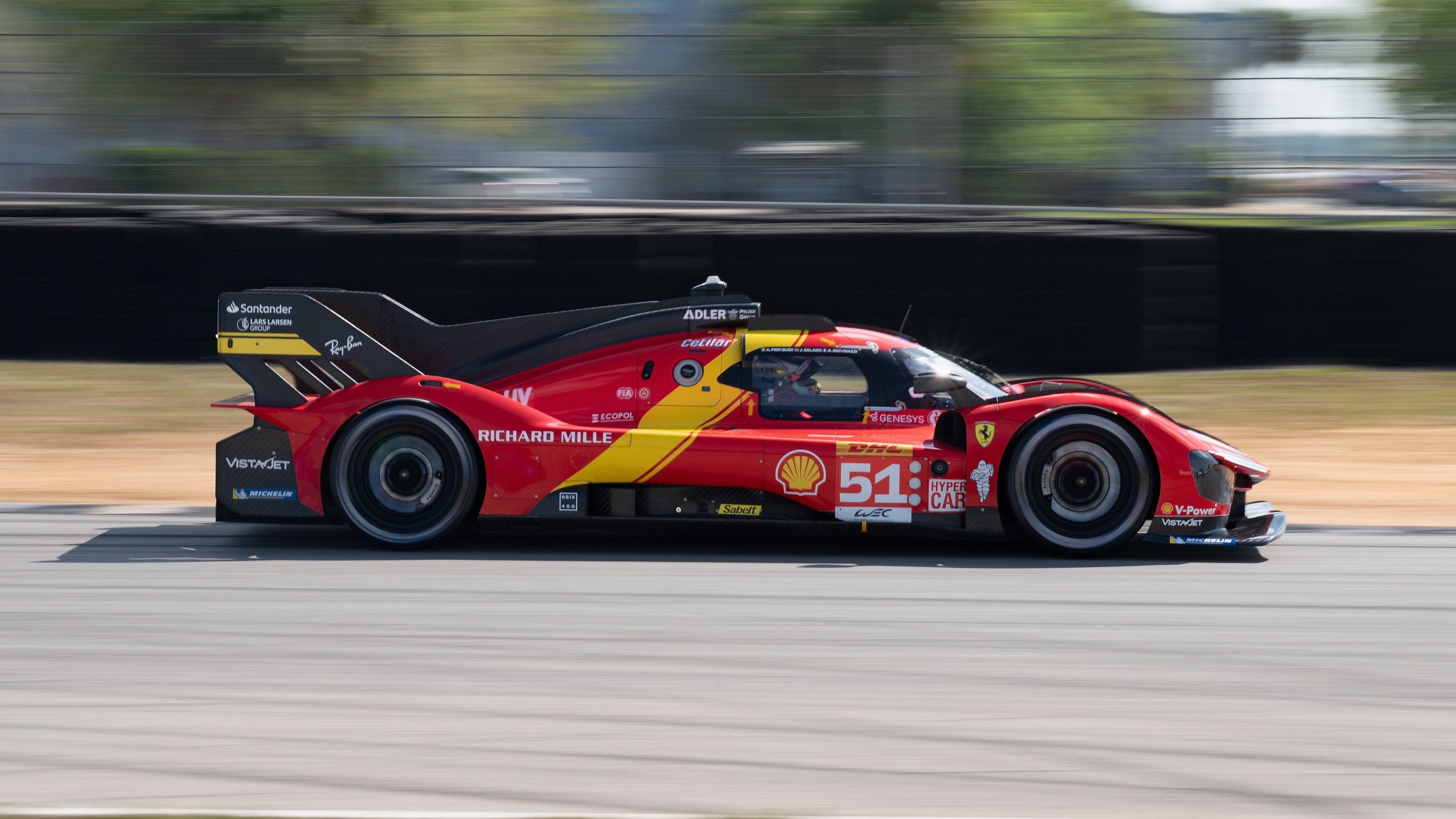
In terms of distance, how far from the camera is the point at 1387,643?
5430 mm

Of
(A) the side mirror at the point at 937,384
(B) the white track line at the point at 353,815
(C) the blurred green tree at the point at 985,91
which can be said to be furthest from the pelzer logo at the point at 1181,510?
(C) the blurred green tree at the point at 985,91

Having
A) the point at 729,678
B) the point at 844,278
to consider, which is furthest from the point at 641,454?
the point at 844,278

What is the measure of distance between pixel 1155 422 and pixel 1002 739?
2781mm

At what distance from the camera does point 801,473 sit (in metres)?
6.70

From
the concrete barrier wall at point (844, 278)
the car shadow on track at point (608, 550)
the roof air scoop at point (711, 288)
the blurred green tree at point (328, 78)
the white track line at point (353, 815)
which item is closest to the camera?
the white track line at point (353, 815)

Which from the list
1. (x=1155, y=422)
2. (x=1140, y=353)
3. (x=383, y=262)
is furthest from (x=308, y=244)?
(x=1155, y=422)

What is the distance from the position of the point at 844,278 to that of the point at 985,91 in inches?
102

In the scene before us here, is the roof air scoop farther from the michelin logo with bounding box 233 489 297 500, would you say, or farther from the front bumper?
the front bumper

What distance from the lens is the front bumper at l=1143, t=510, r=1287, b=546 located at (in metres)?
6.64

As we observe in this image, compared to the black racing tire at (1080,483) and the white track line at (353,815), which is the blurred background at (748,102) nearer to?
the black racing tire at (1080,483)

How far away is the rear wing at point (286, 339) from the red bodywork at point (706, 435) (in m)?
0.13

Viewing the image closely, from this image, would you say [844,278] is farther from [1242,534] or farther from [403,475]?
[403,475]

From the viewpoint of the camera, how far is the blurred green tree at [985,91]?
12.8 meters

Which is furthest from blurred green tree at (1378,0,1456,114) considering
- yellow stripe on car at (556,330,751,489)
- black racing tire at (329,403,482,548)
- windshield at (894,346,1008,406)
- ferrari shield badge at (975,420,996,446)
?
black racing tire at (329,403,482,548)
